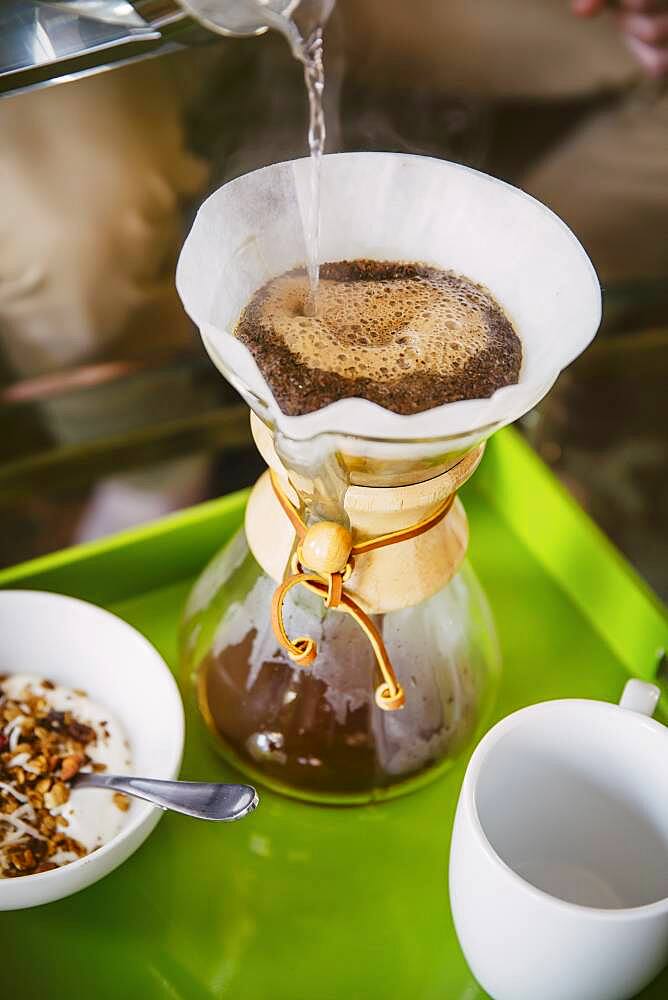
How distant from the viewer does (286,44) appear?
898 mm

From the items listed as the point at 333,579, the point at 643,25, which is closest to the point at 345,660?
the point at 333,579

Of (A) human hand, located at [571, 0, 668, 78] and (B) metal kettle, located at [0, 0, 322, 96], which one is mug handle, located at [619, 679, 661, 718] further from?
(A) human hand, located at [571, 0, 668, 78]

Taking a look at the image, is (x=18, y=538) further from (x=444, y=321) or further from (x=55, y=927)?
(x=444, y=321)

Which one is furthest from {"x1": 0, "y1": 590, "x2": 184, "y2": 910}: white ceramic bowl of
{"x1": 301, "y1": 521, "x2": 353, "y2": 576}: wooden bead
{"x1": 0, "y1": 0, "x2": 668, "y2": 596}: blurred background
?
{"x1": 0, "y1": 0, "x2": 668, "y2": 596}: blurred background

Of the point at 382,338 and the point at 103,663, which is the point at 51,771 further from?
the point at 382,338

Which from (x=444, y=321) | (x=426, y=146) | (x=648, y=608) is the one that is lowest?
(x=648, y=608)

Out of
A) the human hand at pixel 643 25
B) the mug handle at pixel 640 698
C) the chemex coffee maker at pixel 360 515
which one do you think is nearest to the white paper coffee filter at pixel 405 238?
the chemex coffee maker at pixel 360 515

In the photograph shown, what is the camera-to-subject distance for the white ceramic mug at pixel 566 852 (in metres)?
0.50

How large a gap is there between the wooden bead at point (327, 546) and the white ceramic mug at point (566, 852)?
0.12 metres

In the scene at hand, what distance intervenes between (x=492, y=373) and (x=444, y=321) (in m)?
0.04

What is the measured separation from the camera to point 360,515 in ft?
1.82

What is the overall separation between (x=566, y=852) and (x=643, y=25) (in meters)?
0.79

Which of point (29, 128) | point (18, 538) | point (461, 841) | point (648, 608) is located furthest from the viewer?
point (18, 538)

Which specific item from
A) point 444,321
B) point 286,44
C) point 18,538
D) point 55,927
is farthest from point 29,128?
point 55,927
